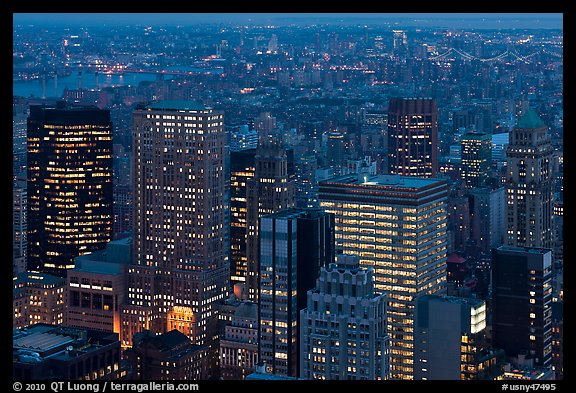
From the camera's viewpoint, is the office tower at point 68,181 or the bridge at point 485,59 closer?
the office tower at point 68,181

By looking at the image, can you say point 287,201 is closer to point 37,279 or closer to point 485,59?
point 37,279

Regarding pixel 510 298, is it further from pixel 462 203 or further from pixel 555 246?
pixel 462 203

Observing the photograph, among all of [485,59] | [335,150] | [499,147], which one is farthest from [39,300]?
[499,147]

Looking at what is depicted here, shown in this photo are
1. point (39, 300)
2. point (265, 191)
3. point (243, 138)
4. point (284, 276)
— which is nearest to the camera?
point (284, 276)

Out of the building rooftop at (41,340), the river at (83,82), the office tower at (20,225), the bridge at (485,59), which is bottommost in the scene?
the building rooftop at (41,340)

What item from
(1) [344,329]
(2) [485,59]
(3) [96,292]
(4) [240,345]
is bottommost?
(4) [240,345]

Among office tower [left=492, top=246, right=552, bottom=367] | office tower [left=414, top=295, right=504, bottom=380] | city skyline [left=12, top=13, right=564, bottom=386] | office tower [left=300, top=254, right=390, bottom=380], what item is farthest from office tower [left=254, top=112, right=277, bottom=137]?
office tower [left=300, top=254, right=390, bottom=380]

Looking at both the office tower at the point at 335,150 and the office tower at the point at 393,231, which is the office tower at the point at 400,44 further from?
the office tower at the point at 393,231

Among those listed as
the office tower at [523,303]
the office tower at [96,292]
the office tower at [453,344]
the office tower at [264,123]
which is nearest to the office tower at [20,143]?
the office tower at [96,292]
